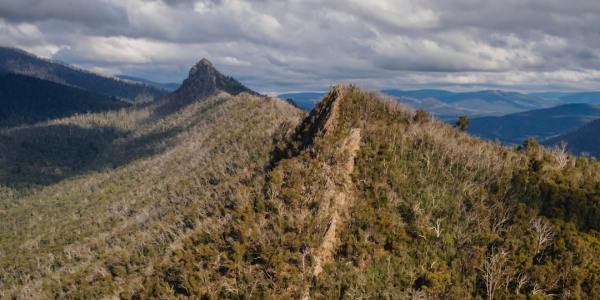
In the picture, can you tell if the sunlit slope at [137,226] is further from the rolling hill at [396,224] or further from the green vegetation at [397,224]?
the green vegetation at [397,224]

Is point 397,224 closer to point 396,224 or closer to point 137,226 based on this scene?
point 396,224

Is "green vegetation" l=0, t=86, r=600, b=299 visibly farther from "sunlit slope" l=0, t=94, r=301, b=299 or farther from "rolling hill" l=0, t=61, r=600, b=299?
"sunlit slope" l=0, t=94, r=301, b=299

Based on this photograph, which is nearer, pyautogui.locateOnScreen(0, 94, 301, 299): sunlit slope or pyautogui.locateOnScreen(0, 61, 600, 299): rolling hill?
pyautogui.locateOnScreen(0, 61, 600, 299): rolling hill

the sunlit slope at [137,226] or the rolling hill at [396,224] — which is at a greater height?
the rolling hill at [396,224]

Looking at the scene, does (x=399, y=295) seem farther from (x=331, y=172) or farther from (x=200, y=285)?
(x=200, y=285)

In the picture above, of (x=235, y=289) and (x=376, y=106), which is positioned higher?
(x=376, y=106)

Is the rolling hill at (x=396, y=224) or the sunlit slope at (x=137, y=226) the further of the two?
the sunlit slope at (x=137, y=226)

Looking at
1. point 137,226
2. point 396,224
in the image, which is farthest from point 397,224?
point 137,226

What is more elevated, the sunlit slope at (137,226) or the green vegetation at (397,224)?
the green vegetation at (397,224)

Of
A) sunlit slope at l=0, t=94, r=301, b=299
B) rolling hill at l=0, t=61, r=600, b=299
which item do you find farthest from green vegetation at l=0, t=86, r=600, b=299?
sunlit slope at l=0, t=94, r=301, b=299

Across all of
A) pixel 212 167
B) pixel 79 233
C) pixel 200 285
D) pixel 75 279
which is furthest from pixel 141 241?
pixel 79 233

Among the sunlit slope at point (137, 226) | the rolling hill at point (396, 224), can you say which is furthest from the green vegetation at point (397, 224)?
the sunlit slope at point (137, 226)
